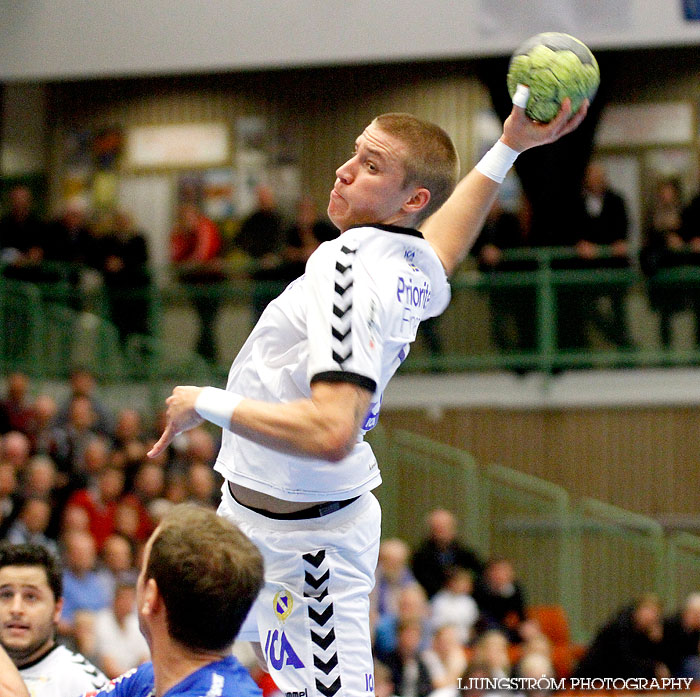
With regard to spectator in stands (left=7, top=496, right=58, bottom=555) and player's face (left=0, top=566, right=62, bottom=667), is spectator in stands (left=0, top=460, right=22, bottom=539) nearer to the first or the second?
spectator in stands (left=7, top=496, right=58, bottom=555)

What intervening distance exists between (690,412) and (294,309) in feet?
37.8

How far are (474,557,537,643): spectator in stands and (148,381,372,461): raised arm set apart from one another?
8208 millimetres

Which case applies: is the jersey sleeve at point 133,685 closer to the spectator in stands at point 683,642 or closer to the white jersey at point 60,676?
the white jersey at point 60,676

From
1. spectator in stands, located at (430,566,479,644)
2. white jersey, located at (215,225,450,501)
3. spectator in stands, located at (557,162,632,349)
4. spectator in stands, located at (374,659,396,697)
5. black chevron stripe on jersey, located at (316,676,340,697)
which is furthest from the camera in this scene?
spectator in stands, located at (557,162,632,349)

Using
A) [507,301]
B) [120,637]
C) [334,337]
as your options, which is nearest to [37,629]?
[334,337]

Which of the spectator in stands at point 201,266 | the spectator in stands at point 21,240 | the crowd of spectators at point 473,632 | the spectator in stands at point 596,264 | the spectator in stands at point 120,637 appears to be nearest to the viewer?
the spectator in stands at point 120,637

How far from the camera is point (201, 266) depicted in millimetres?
15258

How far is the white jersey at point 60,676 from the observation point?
4312mm

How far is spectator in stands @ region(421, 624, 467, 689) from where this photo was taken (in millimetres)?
9516

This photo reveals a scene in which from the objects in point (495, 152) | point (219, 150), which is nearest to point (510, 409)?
point (219, 150)

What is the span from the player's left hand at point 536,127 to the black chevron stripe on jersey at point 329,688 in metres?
1.94

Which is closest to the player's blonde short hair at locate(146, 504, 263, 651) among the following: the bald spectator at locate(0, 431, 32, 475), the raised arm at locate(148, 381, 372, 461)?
the raised arm at locate(148, 381, 372, 461)

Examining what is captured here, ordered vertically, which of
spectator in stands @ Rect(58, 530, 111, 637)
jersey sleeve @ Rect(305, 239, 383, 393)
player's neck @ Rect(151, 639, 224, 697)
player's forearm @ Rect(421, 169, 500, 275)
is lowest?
spectator in stands @ Rect(58, 530, 111, 637)

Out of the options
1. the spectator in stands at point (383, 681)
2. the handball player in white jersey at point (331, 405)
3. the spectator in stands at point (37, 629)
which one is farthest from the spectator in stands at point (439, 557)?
the handball player in white jersey at point (331, 405)
